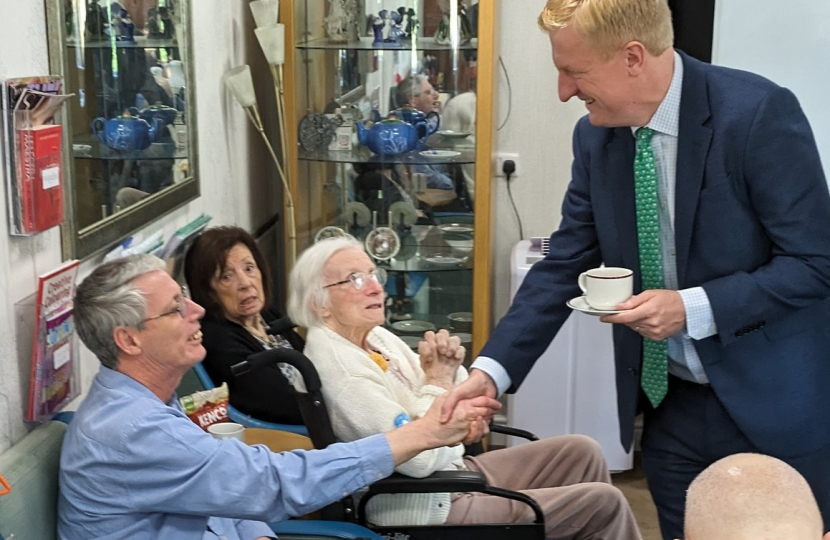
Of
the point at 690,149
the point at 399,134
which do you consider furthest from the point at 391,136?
the point at 690,149

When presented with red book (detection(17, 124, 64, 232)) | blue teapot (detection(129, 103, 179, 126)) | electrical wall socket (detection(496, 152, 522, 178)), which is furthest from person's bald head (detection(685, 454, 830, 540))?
electrical wall socket (detection(496, 152, 522, 178))

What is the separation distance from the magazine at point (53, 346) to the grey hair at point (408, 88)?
6.10 ft

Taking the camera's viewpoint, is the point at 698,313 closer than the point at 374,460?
Yes

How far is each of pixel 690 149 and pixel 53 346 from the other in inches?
50.7

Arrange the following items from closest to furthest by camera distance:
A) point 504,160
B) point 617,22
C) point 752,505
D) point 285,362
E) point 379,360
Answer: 1. point 752,505
2. point 617,22
3. point 285,362
4. point 379,360
5. point 504,160

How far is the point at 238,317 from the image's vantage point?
288 centimetres

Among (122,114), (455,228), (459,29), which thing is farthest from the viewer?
(455,228)

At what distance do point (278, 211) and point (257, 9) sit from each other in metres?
0.91

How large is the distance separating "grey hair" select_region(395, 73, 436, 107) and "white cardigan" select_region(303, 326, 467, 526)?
4.56 feet

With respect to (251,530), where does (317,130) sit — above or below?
above

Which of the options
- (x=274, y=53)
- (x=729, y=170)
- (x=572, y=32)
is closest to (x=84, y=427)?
(x=572, y=32)

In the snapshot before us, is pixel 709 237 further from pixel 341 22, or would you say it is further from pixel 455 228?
pixel 341 22

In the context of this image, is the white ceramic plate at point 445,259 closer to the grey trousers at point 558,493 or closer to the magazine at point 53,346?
the grey trousers at point 558,493

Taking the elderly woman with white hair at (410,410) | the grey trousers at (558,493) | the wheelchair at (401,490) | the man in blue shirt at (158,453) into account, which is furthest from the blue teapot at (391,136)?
the man in blue shirt at (158,453)
